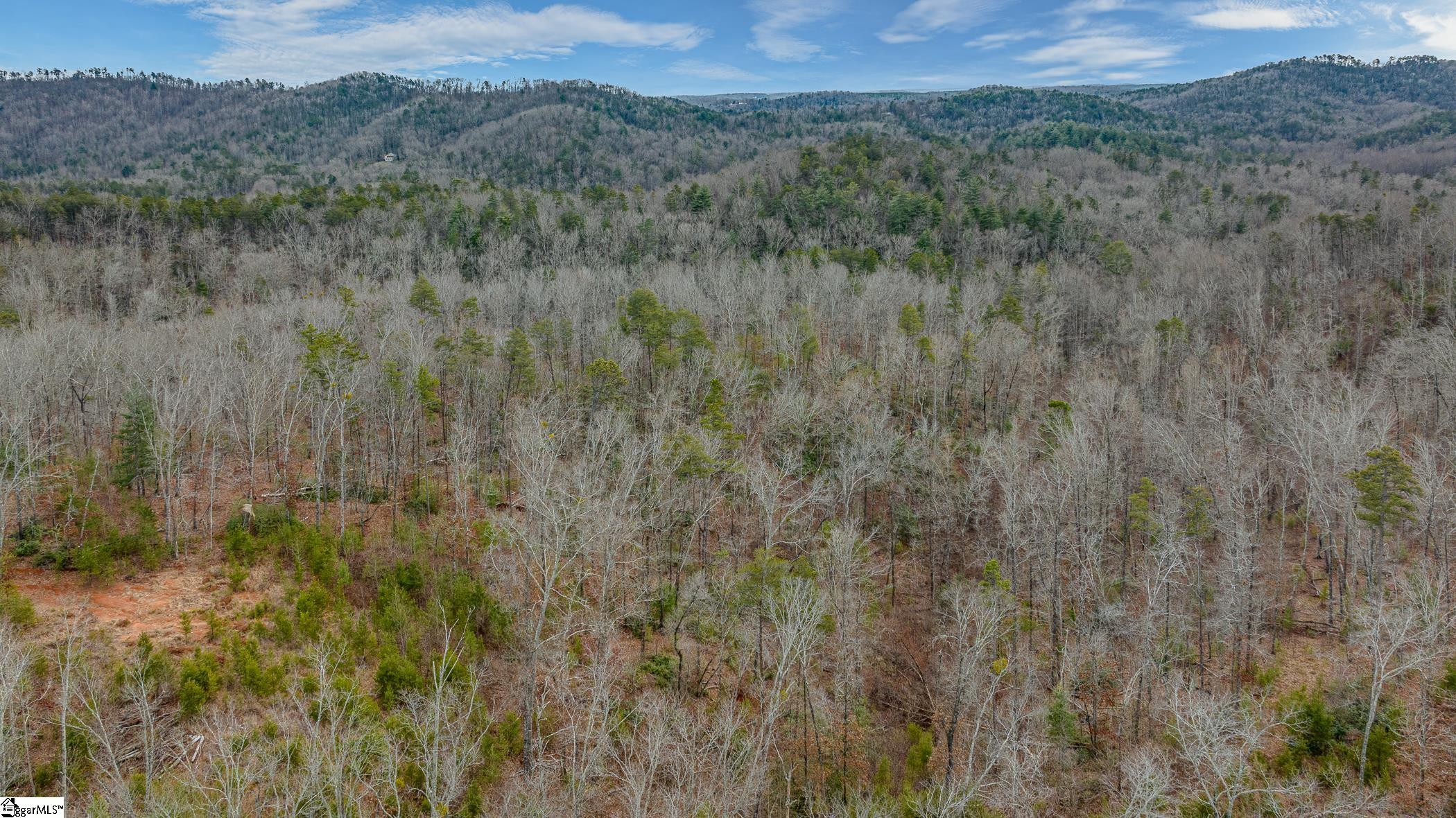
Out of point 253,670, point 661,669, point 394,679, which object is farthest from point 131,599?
point 661,669

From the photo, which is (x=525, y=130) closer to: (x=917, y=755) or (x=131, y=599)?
(x=131, y=599)

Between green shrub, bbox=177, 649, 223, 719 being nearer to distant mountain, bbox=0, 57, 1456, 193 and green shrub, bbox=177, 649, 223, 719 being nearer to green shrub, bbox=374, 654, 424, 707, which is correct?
green shrub, bbox=374, 654, 424, 707

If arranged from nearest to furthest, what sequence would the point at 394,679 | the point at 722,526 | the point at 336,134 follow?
the point at 394,679, the point at 722,526, the point at 336,134

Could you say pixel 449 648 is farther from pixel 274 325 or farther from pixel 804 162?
pixel 804 162

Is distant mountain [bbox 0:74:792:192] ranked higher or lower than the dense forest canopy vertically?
higher

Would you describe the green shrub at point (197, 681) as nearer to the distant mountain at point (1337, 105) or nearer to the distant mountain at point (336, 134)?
the distant mountain at point (336, 134)

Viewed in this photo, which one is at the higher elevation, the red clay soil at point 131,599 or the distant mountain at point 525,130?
the distant mountain at point 525,130

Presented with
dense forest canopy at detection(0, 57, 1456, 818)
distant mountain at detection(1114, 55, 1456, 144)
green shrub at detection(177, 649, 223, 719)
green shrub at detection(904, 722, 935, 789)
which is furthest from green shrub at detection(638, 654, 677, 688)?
distant mountain at detection(1114, 55, 1456, 144)

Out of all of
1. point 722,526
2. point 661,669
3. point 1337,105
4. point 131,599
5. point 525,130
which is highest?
point 1337,105

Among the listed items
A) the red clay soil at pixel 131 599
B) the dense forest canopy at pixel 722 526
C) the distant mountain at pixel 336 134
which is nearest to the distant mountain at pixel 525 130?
the distant mountain at pixel 336 134

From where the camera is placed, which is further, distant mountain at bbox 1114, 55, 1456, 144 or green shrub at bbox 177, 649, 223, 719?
distant mountain at bbox 1114, 55, 1456, 144
